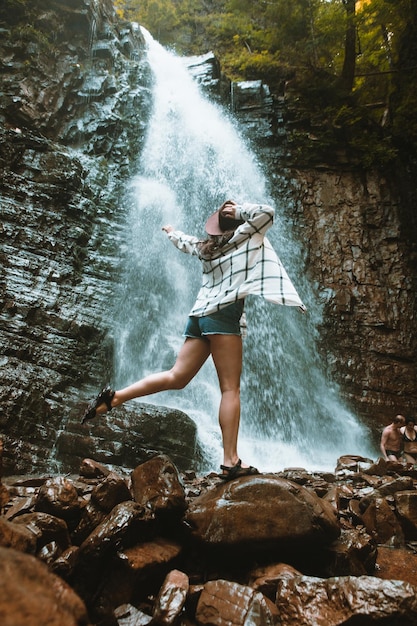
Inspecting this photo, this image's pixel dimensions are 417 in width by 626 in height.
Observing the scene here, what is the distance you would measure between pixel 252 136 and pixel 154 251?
246 inches

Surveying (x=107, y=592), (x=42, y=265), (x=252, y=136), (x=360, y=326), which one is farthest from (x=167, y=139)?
(x=107, y=592)

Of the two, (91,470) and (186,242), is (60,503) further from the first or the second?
(186,242)

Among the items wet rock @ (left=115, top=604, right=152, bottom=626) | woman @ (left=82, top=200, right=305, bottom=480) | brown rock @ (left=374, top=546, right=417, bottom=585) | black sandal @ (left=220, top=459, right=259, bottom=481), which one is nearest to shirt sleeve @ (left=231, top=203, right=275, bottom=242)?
woman @ (left=82, top=200, right=305, bottom=480)

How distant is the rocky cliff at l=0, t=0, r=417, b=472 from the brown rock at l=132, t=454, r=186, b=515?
2.64m

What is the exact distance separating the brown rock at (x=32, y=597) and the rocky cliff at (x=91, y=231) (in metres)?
4.15

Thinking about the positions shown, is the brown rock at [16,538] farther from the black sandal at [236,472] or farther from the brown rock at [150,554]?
the black sandal at [236,472]

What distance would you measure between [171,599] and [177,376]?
1325 mm

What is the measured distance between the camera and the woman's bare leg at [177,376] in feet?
8.79

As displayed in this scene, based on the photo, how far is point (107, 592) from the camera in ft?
5.49

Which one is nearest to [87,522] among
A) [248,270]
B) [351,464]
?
[248,270]

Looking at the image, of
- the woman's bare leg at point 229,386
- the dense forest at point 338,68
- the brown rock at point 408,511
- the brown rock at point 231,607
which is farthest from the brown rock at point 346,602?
the dense forest at point 338,68

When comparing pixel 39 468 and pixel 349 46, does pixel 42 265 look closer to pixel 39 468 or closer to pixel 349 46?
pixel 39 468

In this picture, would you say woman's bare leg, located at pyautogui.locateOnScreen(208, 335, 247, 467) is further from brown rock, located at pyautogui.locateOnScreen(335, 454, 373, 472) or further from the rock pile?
brown rock, located at pyautogui.locateOnScreen(335, 454, 373, 472)

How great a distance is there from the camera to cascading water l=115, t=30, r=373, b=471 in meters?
7.30
